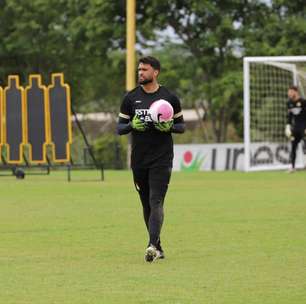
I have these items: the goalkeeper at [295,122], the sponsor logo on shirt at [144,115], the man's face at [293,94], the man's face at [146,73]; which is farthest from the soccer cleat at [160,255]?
the goalkeeper at [295,122]

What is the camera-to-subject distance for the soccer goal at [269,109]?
101ft

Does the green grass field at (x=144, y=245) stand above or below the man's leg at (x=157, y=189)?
below

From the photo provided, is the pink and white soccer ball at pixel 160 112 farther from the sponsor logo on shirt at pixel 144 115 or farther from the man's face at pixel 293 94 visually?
the man's face at pixel 293 94

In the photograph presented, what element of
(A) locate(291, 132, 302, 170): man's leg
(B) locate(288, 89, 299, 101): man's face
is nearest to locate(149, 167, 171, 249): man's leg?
(B) locate(288, 89, 299, 101): man's face

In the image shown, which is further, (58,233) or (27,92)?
(27,92)

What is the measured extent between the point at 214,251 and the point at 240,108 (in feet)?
94.7

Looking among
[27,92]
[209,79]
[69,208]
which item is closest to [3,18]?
[209,79]

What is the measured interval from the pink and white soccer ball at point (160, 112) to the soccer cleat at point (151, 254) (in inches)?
47.8

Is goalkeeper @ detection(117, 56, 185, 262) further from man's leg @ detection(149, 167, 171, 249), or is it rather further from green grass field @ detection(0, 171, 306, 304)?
green grass field @ detection(0, 171, 306, 304)

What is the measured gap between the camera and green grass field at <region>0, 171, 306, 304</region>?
8.88 m

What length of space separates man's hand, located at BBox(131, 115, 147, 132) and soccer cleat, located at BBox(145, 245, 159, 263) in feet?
3.76

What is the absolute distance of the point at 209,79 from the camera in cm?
3972

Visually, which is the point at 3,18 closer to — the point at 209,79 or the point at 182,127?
the point at 209,79

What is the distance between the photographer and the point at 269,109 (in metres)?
33.6
